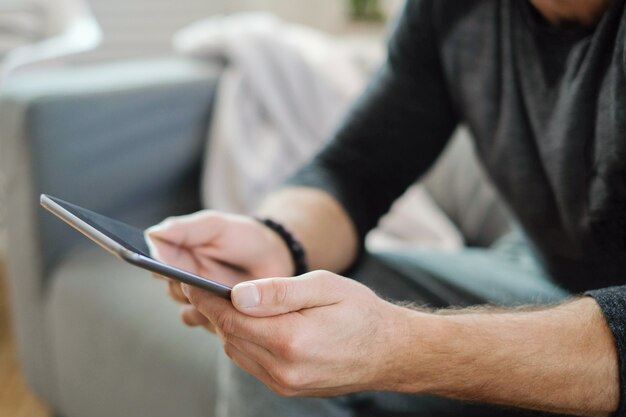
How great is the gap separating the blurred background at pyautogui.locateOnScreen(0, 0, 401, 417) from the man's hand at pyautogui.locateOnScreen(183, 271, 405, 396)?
0.30m

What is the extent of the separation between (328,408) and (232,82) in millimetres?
709

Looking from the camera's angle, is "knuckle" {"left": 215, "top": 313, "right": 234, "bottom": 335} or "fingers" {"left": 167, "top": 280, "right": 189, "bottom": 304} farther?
"fingers" {"left": 167, "top": 280, "right": 189, "bottom": 304}

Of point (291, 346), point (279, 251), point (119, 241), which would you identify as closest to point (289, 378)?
point (291, 346)

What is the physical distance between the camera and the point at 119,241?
0.47m

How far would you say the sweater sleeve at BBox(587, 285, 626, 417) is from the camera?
52 cm

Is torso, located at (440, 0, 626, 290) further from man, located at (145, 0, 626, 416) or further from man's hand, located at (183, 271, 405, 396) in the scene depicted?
man's hand, located at (183, 271, 405, 396)

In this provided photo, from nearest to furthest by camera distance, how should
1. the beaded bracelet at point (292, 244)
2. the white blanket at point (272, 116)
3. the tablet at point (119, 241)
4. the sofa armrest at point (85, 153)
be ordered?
the tablet at point (119, 241) → the beaded bracelet at point (292, 244) → the sofa armrest at point (85, 153) → the white blanket at point (272, 116)

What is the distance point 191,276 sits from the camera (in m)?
0.44

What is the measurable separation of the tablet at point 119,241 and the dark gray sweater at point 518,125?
0.29m

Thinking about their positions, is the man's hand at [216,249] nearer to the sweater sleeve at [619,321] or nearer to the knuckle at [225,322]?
the knuckle at [225,322]

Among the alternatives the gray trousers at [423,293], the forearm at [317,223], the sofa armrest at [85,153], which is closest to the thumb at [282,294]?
the gray trousers at [423,293]

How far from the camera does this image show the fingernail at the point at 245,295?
0.46m

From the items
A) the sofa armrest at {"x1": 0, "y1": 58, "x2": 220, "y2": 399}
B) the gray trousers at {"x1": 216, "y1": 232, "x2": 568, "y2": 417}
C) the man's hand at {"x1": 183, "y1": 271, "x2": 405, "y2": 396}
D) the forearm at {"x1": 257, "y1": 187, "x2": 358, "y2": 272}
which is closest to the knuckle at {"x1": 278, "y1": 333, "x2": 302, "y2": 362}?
the man's hand at {"x1": 183, "y1": 271, "x2": 405, "y2": 396}

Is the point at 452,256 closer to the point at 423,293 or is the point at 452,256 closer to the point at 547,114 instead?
the point at 423,293
